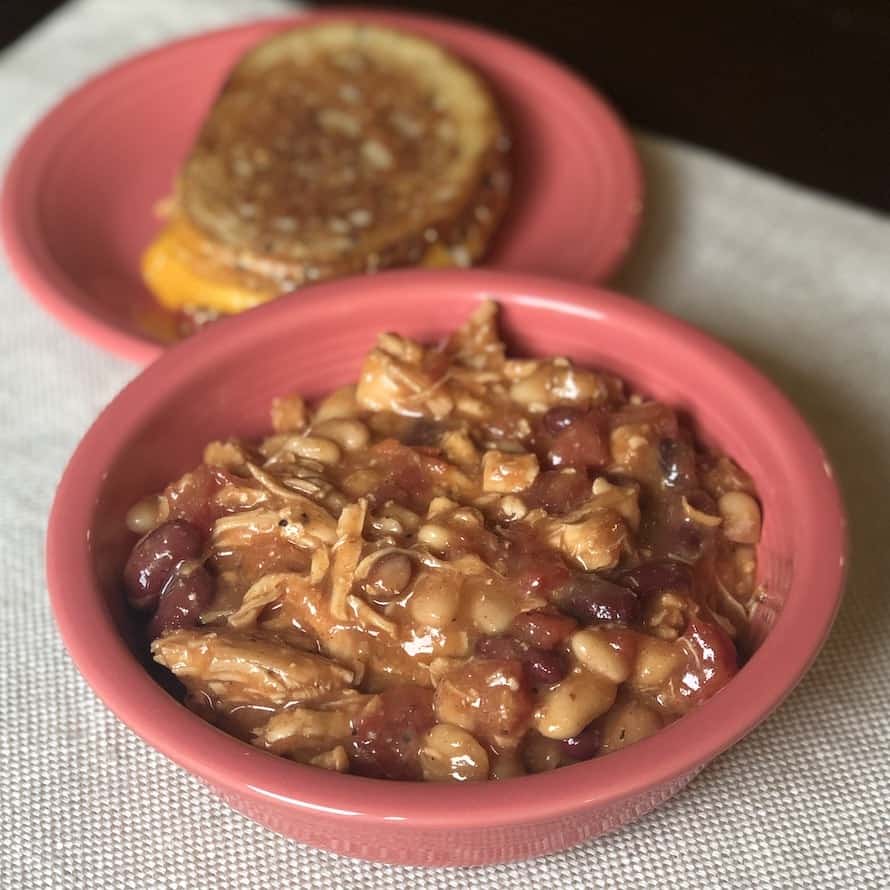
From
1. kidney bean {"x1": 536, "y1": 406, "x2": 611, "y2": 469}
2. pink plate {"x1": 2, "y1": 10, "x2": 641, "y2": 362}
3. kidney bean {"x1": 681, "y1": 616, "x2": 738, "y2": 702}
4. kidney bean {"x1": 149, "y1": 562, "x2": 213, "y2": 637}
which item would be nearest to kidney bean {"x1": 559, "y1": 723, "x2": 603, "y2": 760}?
kidney bean {"x1": 681, "y1": 616, "x2": 738, "y2": 702}

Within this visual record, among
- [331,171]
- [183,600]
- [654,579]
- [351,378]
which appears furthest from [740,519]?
[331,171]

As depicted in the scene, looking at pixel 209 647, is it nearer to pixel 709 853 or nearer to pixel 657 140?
pixel 709 853

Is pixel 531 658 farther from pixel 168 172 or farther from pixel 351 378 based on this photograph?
pixel 168 172

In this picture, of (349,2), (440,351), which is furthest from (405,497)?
(349,2)

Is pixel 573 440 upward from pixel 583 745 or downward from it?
upward

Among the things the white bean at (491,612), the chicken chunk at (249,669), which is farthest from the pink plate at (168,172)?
the white bean at (491,612)

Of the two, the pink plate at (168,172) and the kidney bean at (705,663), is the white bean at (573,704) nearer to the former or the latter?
the kidney bean at (705,663)

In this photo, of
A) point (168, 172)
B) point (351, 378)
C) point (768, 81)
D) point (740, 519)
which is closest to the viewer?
point (740, 519)
